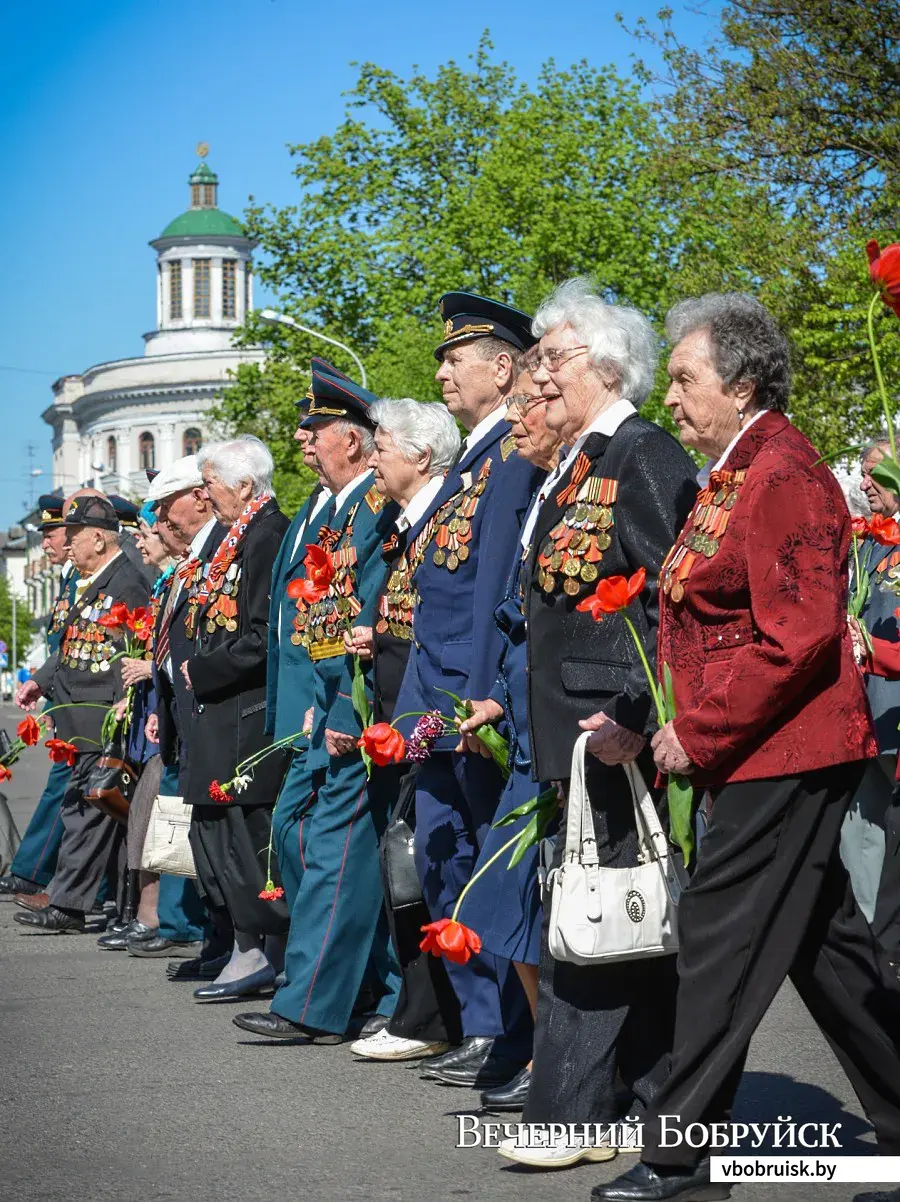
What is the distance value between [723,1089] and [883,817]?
166 inches

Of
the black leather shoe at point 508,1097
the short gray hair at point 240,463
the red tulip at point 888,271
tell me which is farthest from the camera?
the short gray hair at point 240,463

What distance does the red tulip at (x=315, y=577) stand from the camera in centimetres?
727

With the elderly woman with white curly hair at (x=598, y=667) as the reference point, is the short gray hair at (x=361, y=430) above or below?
above

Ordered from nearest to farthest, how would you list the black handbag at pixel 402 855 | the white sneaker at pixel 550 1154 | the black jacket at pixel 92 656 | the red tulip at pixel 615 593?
the red tulip at pixel 615 593
the white sneaker at pixel 550 1154
the black handbag at pixel 402 855
the black jacket at pixel 92 656

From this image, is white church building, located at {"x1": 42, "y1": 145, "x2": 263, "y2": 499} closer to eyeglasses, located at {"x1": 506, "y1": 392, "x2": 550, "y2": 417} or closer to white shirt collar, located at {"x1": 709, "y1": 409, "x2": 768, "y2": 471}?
eyeglasses, located at {"x1": 506, "y1": 392, "x2": 550, "y2": 417}

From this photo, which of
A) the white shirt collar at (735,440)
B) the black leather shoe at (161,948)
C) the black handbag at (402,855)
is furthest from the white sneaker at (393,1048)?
the black leather shoe at (161,948)

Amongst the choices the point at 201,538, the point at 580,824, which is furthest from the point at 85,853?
the point at 580,824

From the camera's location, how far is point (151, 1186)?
495 centimetres

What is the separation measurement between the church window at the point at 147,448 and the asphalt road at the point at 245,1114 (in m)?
108

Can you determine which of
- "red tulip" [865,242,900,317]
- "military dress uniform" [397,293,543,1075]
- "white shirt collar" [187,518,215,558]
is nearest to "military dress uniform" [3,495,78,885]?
"white shirt collar" [187,518,215,558]

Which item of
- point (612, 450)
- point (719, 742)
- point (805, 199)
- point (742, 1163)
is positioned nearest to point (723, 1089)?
point (742, 1163)

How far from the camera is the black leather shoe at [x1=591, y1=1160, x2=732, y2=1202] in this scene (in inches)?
175

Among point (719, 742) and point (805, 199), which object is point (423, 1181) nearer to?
point (719, 742)

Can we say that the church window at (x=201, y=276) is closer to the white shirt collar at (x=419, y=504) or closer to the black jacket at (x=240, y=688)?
the black jacket at (x=240, y=688)
